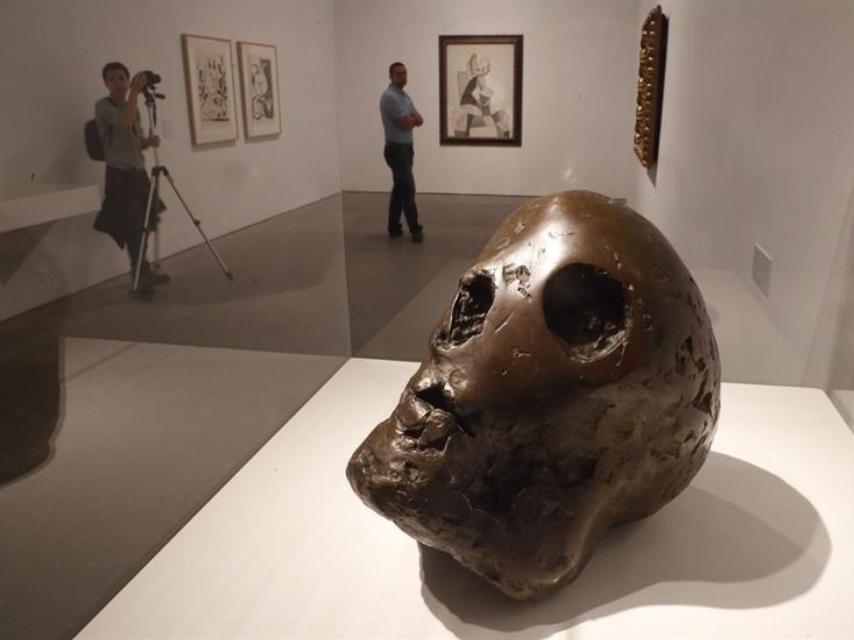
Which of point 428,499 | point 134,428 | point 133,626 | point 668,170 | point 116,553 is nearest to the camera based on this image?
point 428,499

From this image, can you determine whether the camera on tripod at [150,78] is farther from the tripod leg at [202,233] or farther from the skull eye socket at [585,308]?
the skull eye socket at [585,308]

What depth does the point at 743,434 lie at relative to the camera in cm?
205

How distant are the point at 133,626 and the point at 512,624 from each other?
73cm

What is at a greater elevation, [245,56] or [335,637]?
[245,56]

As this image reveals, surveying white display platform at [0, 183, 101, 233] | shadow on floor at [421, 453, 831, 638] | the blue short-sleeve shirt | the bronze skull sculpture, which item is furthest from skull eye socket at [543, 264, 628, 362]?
the blue short-sleeve shirt

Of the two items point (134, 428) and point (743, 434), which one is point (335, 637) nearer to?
point (134, 428)

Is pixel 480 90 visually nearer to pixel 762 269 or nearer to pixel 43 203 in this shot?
pixel 762 269

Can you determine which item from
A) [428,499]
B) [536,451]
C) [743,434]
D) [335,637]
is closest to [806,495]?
[743,434]

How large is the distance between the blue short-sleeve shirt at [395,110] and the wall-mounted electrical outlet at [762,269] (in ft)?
3.83

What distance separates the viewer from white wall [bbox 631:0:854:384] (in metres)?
1.95

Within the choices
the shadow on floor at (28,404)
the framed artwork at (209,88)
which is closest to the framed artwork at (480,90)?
the framed artwork at (209,88)

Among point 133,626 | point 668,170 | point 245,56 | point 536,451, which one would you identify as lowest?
point 133,626

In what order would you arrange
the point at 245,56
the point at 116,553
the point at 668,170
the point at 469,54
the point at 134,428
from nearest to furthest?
the point at 116,553 < the point at 134,428 < the point at 245,56 < the point at 469,54 < the point at 668,170

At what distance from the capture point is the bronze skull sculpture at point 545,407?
1.28 meters
